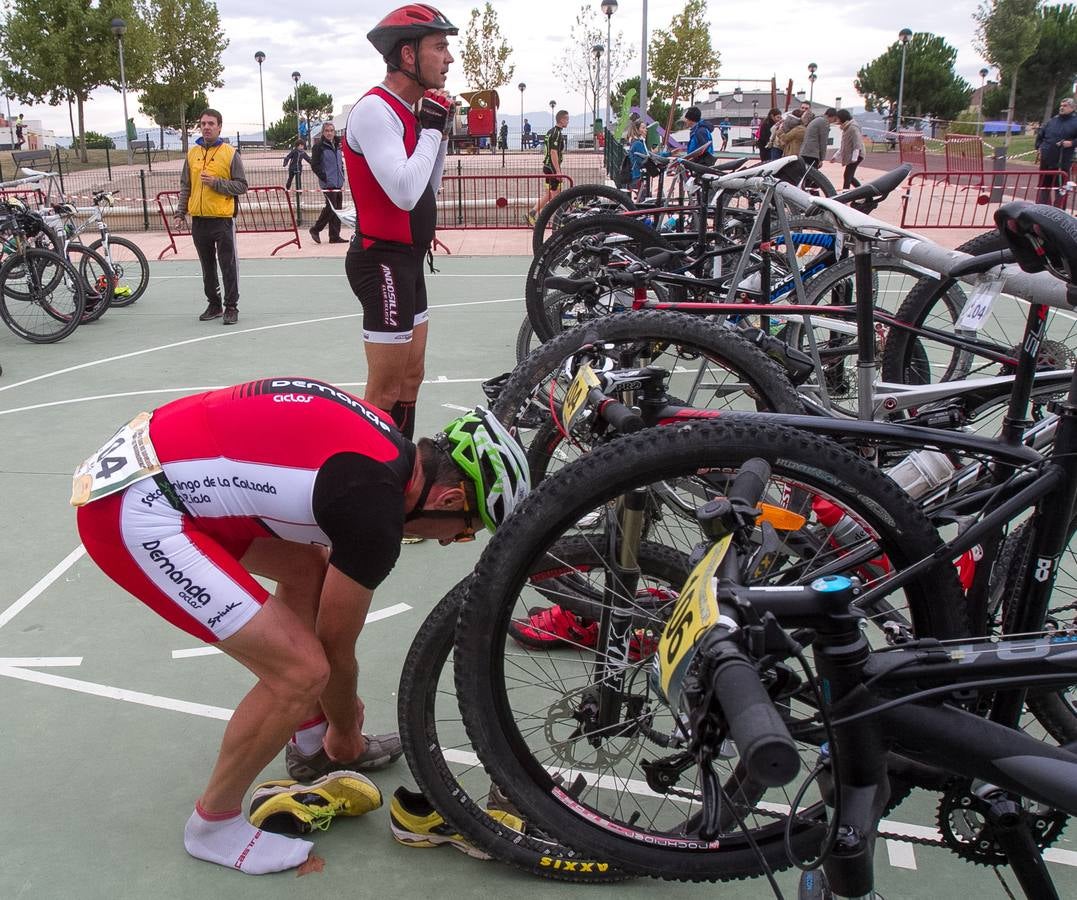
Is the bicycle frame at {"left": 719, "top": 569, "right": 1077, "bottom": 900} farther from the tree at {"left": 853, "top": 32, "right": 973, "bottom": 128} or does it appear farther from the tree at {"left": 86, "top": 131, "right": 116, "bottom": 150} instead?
Answer: the tree at {"left": 853, "top": 32, "right": 973, "bottom": 128}

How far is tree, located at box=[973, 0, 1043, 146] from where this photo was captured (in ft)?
159

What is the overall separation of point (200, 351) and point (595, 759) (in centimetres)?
676

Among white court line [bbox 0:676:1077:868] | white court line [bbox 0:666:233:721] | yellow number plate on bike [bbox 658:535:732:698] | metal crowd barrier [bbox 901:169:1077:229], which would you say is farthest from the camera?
metal crowd barrier [bbox 901:169:1077:229]

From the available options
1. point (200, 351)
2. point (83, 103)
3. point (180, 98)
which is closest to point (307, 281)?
point (200, 351)

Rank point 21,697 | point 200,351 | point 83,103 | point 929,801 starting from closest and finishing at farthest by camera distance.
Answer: point 929,801
point 21,697
point 200,351
point 83,103

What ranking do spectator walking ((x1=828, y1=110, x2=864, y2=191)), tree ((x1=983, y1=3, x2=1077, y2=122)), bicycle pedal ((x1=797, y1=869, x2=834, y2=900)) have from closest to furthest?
bicycle pedal ((x1=797, y1=869, x2=834, y2=900)) < spectator walking ((x1=828, y1=110, x2=864, y2=191)) < tree ((x1=983, y1=3, x2=1077, y2=122))

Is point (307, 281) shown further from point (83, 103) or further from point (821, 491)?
point (83, 103)

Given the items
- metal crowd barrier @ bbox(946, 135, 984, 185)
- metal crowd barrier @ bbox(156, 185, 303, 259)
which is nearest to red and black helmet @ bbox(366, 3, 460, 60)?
metal crowd barrier @ bbox(156, 185, 303, 259)

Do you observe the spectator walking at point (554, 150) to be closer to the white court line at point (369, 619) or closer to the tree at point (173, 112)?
the white court line at point (369, 619)

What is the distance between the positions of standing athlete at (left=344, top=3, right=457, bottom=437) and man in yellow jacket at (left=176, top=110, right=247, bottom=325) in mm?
4709

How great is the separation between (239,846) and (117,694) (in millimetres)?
1063

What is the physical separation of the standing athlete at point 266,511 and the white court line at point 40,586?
5.99 feet

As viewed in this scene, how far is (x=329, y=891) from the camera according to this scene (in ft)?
7.66

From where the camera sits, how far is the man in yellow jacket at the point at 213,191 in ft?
28.5
